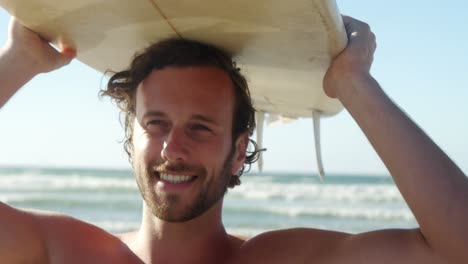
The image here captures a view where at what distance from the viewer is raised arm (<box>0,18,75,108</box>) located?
2520mm

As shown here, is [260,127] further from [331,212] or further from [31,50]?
[331,212]

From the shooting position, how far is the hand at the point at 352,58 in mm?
2377

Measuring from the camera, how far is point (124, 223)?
1407 cm

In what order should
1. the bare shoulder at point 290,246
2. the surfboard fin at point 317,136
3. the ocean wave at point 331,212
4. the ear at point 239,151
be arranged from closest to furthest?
the bare shoulder at point 290,246 → the ear at point 239,151 → the surfboard fin at point 317,136 → the ocean wave at point 331,212

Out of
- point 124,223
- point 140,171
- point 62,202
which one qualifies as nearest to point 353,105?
point 140,171

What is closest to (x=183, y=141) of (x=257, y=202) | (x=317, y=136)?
(x=317, y=136)

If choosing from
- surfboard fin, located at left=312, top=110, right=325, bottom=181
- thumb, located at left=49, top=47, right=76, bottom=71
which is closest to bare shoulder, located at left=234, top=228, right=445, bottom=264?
surfboard fin, located at left=312, top=110, right=325, bottom=181

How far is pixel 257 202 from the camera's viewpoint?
1831cm

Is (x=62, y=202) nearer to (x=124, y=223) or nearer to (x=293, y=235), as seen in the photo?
(x=124, y=223)

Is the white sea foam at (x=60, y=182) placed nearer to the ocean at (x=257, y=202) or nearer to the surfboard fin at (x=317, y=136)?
the ocean at (x=257, y=202)

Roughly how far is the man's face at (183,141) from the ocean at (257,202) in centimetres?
1038

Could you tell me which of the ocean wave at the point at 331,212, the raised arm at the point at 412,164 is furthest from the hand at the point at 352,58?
the ocean wave at the point at 331,212

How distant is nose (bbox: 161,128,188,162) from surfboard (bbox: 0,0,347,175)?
360 millimetres

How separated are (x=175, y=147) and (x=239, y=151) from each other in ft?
1.44
